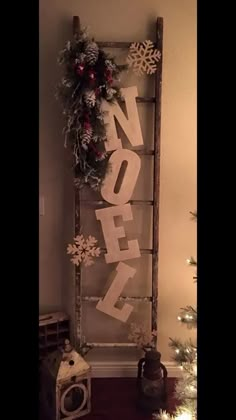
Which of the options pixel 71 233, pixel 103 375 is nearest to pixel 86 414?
pixel 103 375

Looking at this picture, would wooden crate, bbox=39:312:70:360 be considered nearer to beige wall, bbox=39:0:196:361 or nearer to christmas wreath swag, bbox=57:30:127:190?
beige wall, bbox=39:0:196:361

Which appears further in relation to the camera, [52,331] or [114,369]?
[114,369]

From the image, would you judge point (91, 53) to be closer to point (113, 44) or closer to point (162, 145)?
point (113, 44)

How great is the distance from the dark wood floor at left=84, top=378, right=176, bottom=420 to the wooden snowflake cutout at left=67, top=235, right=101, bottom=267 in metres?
0.68

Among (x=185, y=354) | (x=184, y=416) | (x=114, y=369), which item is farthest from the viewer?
(x=114, y=369)

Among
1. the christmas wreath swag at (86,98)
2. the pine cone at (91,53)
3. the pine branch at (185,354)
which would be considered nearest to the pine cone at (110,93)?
the christmas wreath swag at (86,98)

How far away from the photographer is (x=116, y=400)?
212 centimetres

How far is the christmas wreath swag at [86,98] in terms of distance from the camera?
6.51 ft

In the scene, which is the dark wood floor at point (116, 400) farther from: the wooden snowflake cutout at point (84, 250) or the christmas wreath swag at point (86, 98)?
the christmas wreath swag at point (86, 98)

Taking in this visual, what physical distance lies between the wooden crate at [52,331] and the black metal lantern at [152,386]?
0.48m

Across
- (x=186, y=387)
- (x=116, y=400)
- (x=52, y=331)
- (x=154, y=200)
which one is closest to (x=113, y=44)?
(x=154, y=200)

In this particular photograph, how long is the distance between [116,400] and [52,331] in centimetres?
48
